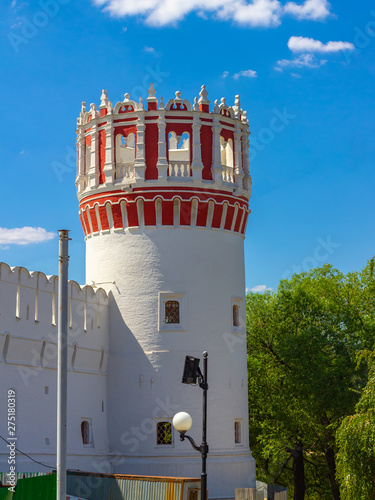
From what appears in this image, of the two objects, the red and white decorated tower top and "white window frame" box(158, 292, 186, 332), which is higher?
the red and white decorated tower top

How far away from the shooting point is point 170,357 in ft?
86.7

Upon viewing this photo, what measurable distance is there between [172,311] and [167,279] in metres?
1.15

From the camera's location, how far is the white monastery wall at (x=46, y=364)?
21844mm

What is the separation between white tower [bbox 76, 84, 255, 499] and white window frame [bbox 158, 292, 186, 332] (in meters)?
0.04

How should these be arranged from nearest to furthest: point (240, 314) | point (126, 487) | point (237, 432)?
point (126, 487), point (237, 432), point (240, 314)

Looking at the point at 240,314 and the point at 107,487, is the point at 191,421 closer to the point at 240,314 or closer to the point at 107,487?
the point at 107,487

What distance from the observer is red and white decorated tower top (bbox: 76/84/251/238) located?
27.2 metres

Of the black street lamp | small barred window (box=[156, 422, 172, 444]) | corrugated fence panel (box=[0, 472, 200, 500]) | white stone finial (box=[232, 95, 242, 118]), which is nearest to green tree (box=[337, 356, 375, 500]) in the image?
corrugated fence panel (box=[0, 472, 200, 500])

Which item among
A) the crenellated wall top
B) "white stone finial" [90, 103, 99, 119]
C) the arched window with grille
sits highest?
"white stone finial" [90, 103, 99, 119]

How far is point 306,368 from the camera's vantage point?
34.7m

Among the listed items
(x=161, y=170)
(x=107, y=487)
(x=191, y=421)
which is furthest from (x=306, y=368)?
(x=191, y=421)

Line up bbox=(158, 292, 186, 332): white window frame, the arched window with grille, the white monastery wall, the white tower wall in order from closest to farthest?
the white monastery wall
the white tower wall
bbox=(158, 292, 186, 332): white window frame
the arched window with grille

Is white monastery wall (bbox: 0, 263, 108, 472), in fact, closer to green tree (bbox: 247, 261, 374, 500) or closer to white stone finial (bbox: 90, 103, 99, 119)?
white stone finial (bbox: 90, 103, 99, 119)

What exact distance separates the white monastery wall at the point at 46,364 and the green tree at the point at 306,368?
37.9 ft
